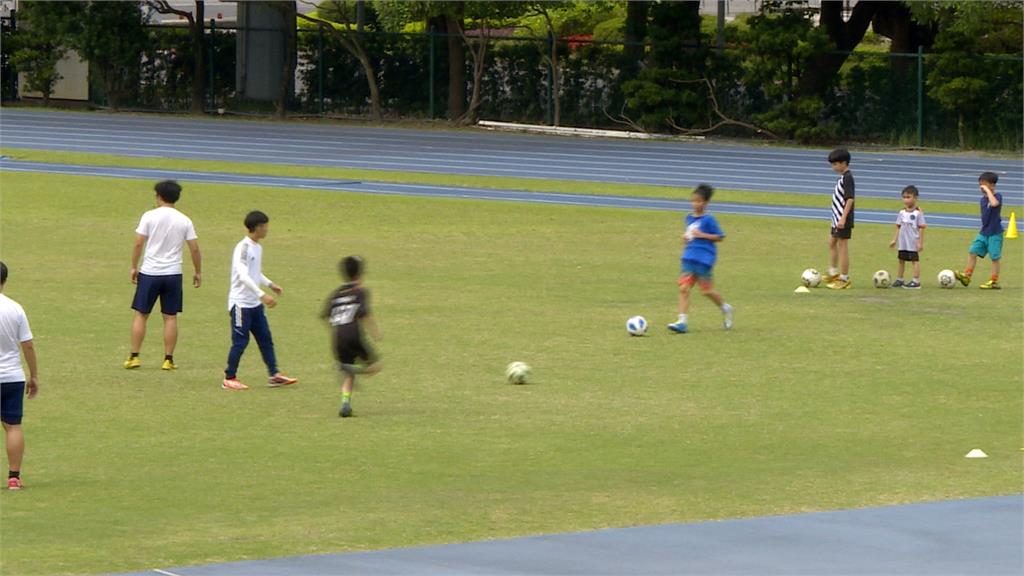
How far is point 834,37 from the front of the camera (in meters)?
46.2

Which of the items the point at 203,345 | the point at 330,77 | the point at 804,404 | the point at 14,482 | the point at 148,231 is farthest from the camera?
the point at 330,77

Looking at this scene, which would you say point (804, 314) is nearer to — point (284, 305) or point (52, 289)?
point (284, 305)

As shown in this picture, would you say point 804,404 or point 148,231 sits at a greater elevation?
point 148,231

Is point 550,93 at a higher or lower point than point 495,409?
higher

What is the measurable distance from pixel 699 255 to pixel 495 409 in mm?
4624

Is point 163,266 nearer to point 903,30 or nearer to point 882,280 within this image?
point 882,280

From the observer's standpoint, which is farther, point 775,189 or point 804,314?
point 775,189

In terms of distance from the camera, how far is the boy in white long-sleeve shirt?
46.4 ft

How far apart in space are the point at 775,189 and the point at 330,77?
22249mm

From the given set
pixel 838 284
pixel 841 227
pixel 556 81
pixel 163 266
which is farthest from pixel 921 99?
pixel 163 266

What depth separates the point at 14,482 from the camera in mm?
10547

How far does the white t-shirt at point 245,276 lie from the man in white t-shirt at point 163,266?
3.06 ft

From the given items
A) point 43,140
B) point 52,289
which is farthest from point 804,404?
point 43,140

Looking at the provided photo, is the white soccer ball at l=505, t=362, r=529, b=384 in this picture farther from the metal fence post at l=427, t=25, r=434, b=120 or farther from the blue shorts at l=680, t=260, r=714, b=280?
the metal fence post at l=427, t=25, r=434, b=120
